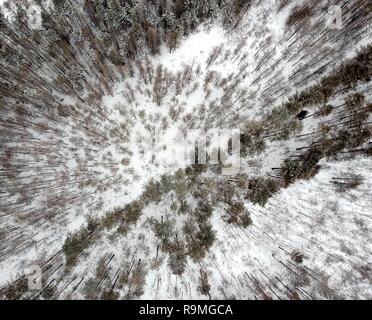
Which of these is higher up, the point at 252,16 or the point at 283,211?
the point at 252,16

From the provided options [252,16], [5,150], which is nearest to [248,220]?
[252,16]

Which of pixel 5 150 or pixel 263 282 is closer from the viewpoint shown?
pixel 5 150
